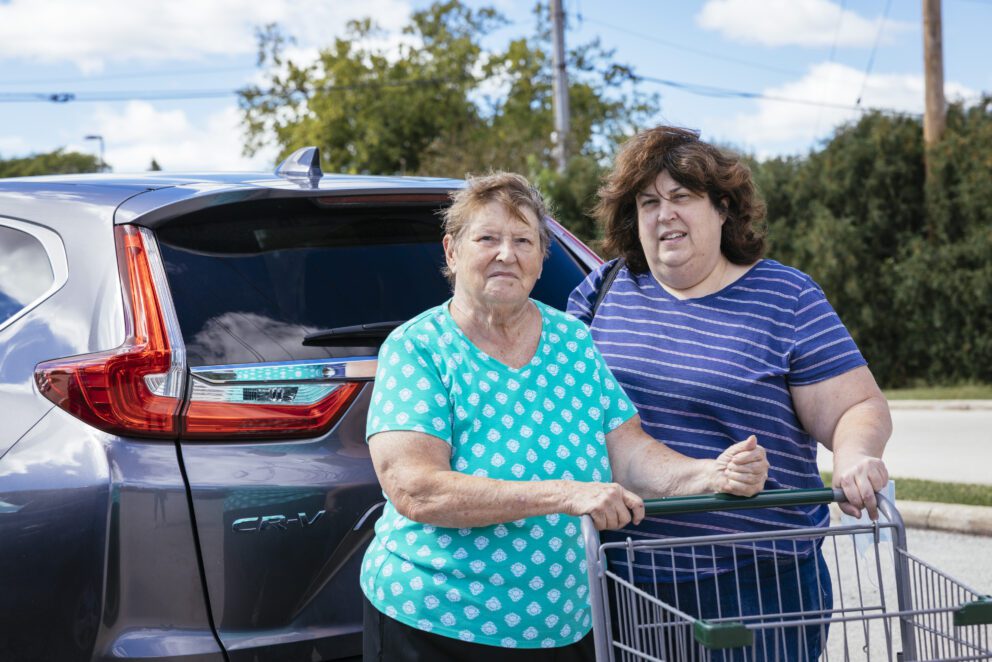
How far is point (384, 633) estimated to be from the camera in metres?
2.37

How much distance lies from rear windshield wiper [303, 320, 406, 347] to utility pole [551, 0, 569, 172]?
776 inches

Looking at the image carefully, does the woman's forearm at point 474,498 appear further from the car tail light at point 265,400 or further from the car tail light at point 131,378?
the car tail light at point 131,378

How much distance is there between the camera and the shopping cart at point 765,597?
205cm

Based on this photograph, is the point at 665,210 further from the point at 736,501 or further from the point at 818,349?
the point at 736,501

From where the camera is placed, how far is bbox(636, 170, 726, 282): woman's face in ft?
9.22

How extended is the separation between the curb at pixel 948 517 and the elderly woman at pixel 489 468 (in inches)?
200

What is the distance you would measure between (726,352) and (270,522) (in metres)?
1.15

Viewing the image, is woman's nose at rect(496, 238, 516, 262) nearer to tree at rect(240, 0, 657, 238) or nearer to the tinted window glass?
the tinted window glass

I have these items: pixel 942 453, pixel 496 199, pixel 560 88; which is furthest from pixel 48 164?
pixel 496 199

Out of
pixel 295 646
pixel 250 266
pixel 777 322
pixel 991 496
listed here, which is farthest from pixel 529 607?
pixel 991 496

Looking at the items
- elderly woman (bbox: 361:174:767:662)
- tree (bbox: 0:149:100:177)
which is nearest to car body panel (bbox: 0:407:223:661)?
elderly woman (bbox: 361:174:767:662)

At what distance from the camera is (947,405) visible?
1386 centimetres

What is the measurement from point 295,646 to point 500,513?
2.26 ft

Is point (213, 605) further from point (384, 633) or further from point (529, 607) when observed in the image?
point (529, 607)
